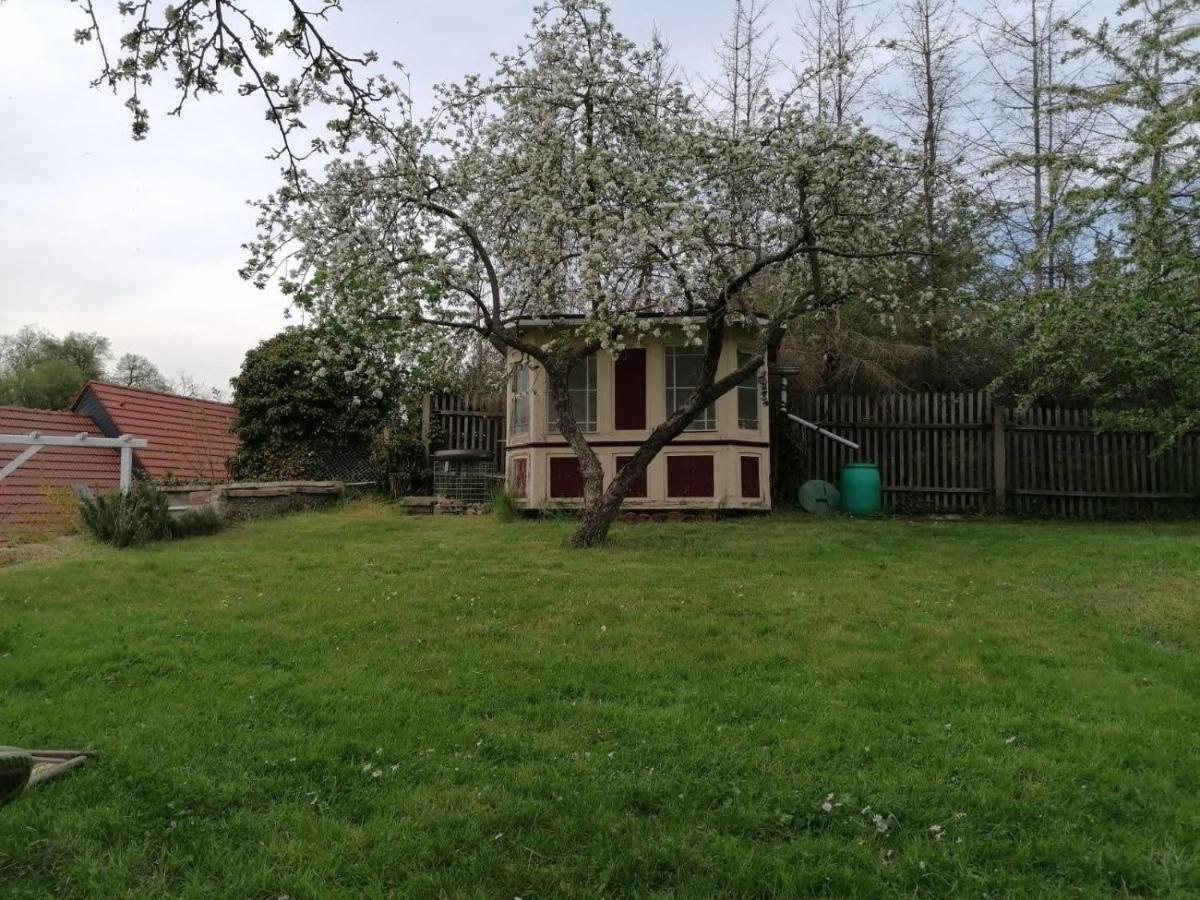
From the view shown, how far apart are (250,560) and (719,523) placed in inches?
239

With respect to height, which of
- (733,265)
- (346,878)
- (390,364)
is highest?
(733,265)

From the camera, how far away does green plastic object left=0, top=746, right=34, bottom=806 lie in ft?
7.34

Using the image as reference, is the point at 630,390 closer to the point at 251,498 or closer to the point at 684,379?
the point at 684,379

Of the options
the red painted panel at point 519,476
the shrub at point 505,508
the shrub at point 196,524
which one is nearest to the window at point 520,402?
the red painted panel at point 519,476

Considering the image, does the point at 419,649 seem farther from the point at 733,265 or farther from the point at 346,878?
the point at 733,265

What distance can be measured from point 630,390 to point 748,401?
5.99 feet

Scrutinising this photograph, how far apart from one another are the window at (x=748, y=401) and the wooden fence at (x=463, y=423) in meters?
4.10

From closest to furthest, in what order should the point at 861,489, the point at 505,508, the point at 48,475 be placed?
the point at 505,508
the point at 861,489
the point at 48,475

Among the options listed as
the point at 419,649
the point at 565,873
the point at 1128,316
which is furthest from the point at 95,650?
the point at 1128,316

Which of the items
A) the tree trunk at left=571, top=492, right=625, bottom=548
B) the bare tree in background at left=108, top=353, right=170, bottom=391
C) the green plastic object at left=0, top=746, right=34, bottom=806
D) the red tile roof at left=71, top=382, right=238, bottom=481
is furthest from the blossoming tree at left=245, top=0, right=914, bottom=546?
the bare tree in background at left=108, top=353, right=170, bottom=391

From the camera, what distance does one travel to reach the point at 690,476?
12.5 metres

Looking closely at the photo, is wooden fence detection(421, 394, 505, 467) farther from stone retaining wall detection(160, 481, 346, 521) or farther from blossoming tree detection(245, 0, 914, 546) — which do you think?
blossoming tree detection(245, 0, 914, 546)

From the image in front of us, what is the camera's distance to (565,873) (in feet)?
8.27

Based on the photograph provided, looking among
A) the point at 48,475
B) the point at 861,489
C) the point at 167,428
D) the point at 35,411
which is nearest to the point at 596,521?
the point at 861,489
